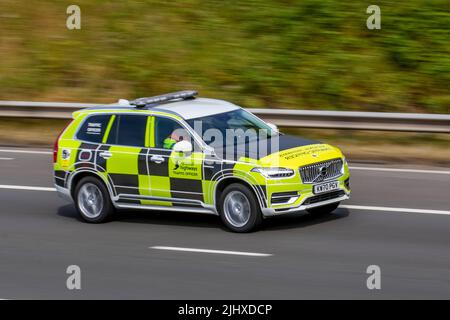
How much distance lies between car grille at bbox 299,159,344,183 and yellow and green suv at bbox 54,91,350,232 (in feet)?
0.04

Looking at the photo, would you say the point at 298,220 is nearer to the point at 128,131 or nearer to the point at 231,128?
the point at 231,128

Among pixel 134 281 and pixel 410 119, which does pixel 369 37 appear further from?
pixel 134 281

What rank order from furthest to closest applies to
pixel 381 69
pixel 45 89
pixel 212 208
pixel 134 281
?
pixel 45 89 → pixel 381 69 → pixel 212 208 → pixel 134 281

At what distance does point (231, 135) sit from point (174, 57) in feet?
33.6

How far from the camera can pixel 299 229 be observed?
1173 centimetres

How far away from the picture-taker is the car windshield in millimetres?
11969

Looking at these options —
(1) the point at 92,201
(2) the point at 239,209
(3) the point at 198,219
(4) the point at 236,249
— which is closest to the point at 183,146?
(2) the point at 239,209

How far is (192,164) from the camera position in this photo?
11.7m

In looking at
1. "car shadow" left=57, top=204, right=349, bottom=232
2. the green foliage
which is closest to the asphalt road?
"car shadow" left=57, top=204, right=349, bottom=232

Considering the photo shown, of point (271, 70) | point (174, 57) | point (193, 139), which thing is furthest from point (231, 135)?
point (174, 57)

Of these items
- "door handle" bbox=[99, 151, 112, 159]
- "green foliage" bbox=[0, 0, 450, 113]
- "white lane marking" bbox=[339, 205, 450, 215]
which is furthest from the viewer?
"green foliage" bbox=[0, 0, 450, 113]

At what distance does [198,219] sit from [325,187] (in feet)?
6.42

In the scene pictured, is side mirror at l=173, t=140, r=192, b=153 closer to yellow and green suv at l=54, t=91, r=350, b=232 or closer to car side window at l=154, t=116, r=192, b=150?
yellow and green suv at l=54, t=91, r=350, b=232

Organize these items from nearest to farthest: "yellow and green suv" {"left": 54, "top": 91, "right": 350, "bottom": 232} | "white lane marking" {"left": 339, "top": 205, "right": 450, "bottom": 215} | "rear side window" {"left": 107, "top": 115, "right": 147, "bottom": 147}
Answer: "yellow and green suv" {"left": 54, "top": 91, "right": 350, "bottom": 232} < "rear side window" {"left": 107, "top": 115, "right": 147, "bottom": 147} < "white lane marking" {"left": 339, "top": 205, "right": 450, "bottom": 215}
